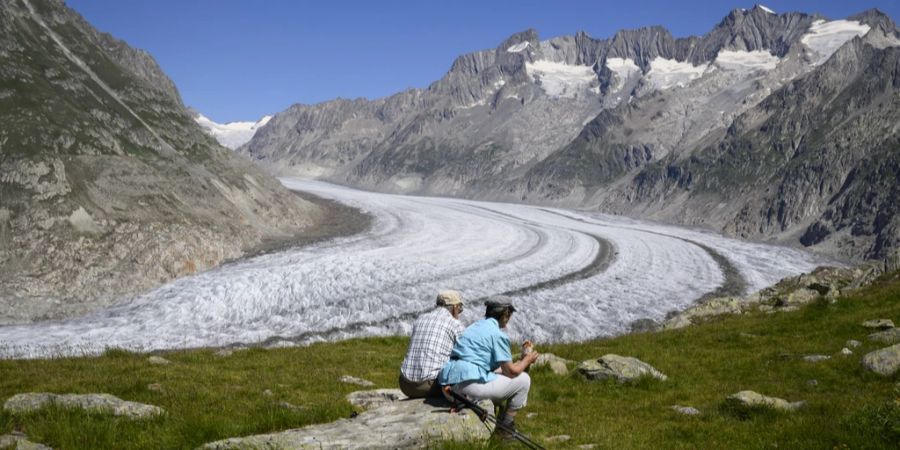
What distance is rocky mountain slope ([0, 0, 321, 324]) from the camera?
131ft

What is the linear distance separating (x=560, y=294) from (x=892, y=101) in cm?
14113

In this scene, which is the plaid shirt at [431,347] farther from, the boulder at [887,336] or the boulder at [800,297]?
the boulder at [800,297]

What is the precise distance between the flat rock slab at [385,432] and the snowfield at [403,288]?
19.3m

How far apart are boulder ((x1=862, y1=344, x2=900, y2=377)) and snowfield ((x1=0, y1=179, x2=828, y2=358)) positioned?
23.3 meters

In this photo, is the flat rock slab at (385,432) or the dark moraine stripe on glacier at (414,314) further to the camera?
the dark moraine stripe on glacier at (414,314)

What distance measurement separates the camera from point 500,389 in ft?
32.3

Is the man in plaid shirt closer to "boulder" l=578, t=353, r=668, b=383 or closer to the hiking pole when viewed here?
the hiking pole

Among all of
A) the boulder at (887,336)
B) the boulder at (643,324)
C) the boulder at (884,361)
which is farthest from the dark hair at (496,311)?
the boulder at (643,324)

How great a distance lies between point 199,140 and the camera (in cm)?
7538

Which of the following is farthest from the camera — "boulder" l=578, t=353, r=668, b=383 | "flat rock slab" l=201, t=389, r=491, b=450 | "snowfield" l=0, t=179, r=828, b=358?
"snowfield" l=0, t=179, r=828, b=358

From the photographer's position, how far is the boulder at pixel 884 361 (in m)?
14.1

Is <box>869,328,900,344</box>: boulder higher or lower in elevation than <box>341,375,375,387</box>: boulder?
higher

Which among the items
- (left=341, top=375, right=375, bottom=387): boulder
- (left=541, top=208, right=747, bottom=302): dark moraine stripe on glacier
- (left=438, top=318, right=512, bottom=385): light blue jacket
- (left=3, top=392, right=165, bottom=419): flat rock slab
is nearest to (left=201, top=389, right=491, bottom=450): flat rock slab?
(left=438, top=318, right=512, bottom=385): light blue jacket

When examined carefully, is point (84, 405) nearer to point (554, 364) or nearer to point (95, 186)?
point (554, 364)
